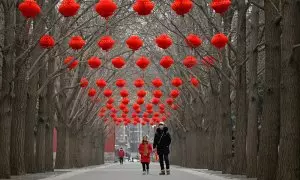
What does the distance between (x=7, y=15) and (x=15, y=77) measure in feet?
5.94

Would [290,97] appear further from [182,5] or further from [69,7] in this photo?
[69,7]

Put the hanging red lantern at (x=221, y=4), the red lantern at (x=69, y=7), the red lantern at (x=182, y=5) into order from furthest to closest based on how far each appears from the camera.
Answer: the red lantern at (x=182, y=5), the hanging red lantern at (x=221, y=4), the red lantern at (x=69, y=7)

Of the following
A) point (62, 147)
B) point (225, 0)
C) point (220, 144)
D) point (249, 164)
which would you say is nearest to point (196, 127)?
point (62, 147)

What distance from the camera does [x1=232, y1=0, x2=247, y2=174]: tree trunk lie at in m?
21.9

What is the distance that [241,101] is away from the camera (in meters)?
22.1

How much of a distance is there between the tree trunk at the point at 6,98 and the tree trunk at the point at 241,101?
300 inches

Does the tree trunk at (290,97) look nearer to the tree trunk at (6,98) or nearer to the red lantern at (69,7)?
the red lantern at (69,7)

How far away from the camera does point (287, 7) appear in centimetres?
1391

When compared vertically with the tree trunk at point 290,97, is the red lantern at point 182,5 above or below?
above

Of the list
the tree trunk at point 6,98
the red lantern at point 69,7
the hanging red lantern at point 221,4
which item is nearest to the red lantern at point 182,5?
the hanging red lantern at point 221,4

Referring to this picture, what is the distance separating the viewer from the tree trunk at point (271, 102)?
15102 mm

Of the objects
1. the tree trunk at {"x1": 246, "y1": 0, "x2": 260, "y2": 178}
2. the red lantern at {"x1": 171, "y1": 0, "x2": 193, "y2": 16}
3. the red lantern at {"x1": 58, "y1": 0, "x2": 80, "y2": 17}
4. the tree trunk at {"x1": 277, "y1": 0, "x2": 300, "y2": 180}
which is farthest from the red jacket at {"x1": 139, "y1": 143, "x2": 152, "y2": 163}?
the tree trunk at {"x1": 277, "y1": 0, "x2": 300, "y2": 180}

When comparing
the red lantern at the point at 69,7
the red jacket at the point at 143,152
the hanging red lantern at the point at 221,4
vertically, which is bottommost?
the red jacket at the point at 143,152

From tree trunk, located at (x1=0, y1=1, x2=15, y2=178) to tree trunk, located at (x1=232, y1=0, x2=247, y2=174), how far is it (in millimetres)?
7615
